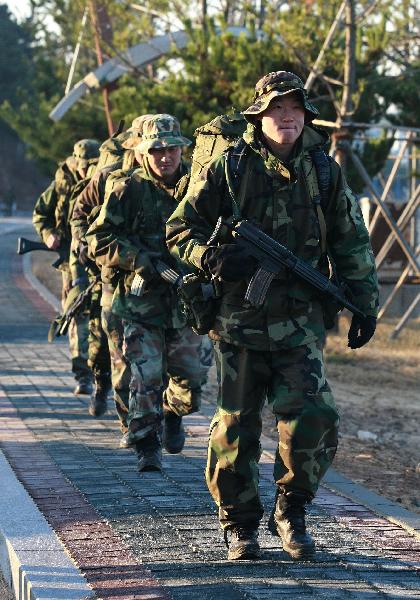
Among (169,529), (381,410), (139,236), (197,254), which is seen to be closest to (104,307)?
(139,236)

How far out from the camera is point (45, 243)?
38.1 feet

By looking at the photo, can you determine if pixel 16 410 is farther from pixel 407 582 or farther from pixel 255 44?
pixel 255 44

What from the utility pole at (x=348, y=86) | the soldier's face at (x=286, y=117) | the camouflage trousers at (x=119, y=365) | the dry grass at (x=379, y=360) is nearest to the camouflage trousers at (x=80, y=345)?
the camouflage trousers at (x=119, y=365)

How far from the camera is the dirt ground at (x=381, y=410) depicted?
8.10 metres

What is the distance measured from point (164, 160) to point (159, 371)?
1.19 metres

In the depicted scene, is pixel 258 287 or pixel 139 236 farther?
pixel 139 236

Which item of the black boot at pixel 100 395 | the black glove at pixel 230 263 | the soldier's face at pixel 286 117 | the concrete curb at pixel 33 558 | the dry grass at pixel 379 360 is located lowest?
the dry grass at pixel 379 360

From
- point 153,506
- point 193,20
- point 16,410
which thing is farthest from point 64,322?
point 193,20

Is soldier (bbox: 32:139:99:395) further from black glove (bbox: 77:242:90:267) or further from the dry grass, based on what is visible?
the dry grass

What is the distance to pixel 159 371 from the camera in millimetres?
7699

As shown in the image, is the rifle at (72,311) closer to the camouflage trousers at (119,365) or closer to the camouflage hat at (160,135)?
the camouflage trousers at (119,365)

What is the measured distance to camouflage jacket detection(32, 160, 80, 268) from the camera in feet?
37.6

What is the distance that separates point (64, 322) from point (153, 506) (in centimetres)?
409

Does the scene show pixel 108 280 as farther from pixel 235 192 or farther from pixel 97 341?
pixel 235 192
